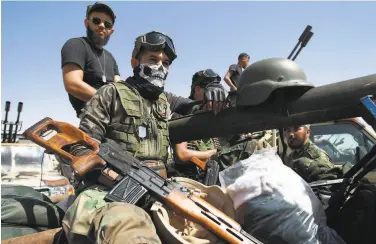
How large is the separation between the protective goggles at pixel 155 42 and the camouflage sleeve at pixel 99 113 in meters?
0.39

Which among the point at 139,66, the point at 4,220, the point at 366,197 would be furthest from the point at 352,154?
the point at 4,220

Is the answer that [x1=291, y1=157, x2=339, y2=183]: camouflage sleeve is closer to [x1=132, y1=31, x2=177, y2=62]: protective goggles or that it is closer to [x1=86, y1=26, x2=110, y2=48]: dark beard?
[x1=132, y1=31, x2=177, y2=62]: protective goggles

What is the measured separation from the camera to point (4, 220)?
2.06 m

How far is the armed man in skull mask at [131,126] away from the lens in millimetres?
1637

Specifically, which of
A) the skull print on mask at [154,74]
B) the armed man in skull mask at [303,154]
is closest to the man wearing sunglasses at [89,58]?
the skull print on mask at [154,74]

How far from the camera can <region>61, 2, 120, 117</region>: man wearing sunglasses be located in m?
2.91

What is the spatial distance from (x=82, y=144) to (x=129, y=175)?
1.04 ft

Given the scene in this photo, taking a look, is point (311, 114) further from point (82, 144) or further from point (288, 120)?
point (82, 144)

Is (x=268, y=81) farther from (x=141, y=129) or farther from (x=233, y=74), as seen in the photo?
(x=233, y=74)

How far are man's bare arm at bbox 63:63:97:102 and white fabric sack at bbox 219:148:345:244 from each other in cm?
141

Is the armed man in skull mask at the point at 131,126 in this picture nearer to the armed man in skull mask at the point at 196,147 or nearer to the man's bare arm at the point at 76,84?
the armed man in skull mask at the point at 196,147

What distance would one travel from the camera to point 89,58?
123 inches

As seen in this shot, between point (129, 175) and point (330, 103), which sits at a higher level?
point (330, 103)

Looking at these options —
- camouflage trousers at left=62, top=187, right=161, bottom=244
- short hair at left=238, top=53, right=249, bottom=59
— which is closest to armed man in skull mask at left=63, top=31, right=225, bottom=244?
camouflage trousers at left=62, top=187, right=161, bottom=244
